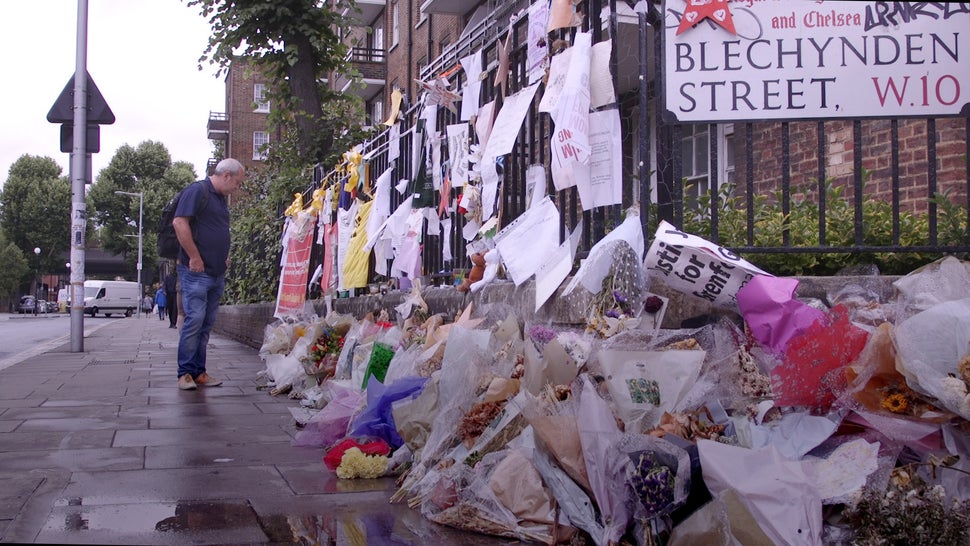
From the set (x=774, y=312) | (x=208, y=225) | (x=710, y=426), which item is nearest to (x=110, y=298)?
(x=208, y=225)

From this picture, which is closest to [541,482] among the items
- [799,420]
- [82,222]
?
[799,420]

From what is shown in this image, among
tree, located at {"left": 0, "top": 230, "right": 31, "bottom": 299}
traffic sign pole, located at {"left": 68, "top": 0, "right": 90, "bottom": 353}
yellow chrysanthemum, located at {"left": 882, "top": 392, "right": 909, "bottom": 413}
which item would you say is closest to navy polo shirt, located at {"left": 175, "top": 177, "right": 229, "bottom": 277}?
traffic sign pole, located at {"left": 68, "top": 0, "right": 90, "bottom": 353}

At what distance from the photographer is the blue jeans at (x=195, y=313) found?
24.1 feet

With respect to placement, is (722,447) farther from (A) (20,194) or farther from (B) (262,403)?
(A) (20,194)

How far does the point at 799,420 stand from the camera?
3035mm

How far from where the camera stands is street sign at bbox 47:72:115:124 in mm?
11930

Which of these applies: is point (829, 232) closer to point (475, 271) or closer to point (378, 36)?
point (475, 271)

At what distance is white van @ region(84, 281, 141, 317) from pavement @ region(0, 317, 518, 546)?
5500 cm

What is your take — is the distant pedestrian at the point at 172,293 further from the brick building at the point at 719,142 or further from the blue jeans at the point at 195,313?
A: the brick building at the point at 719,142

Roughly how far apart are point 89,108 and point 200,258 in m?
6.10

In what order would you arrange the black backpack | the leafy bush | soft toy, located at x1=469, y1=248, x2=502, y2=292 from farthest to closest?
the black backpack → soft toy, located at x1=469, y1=248, x2=502, y2=292 → the leafy bush

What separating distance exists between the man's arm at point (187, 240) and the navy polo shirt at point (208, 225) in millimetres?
64

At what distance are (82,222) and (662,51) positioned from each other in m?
10.4

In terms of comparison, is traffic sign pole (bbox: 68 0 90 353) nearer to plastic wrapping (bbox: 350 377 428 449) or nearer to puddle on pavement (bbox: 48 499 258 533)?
plastic wrapping (bbox: 350 377 428 449)
